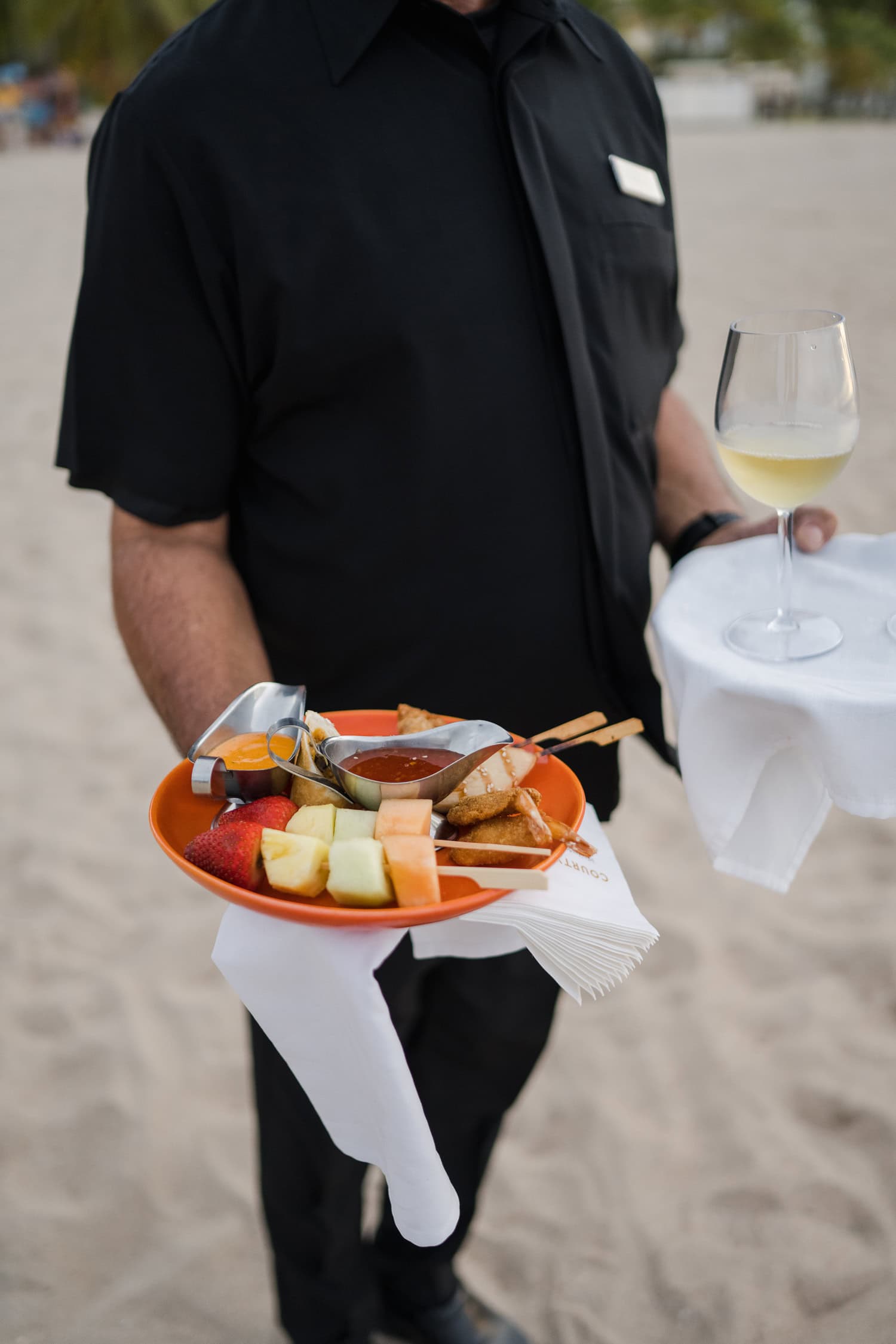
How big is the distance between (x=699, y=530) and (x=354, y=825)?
3.35 feet

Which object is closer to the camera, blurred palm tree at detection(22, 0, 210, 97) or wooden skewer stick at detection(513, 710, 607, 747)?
wooden skewer stick at detection(513, 710, 607, 747)

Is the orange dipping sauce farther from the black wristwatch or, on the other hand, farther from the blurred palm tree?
the blurred palm tree

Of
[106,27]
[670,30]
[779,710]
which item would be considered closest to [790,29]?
[670,30]

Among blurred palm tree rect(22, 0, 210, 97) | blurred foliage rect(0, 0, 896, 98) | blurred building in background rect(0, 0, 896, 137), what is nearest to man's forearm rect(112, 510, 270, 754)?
blurred building in background rect(0, 0, 896, 137)

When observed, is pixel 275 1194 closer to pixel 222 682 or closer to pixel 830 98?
pixel 222 682

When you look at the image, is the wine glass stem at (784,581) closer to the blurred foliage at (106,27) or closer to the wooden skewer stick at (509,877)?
the wooden skewer stick at (509,877)

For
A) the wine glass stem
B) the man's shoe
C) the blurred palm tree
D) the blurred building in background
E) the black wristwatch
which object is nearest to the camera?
the wine glass stem

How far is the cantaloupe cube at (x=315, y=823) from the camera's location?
3.03ft

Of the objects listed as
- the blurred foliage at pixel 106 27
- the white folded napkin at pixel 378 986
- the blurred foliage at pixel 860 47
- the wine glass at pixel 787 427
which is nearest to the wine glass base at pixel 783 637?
the wine glass at pixel 787 427

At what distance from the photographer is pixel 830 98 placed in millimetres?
38969

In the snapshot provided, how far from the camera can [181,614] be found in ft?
4.64

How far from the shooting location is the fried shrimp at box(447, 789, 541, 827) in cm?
95

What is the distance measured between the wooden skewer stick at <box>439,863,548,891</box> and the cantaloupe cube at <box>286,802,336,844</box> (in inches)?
5.2

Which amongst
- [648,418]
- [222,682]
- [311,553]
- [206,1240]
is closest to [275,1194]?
[206,1240]
